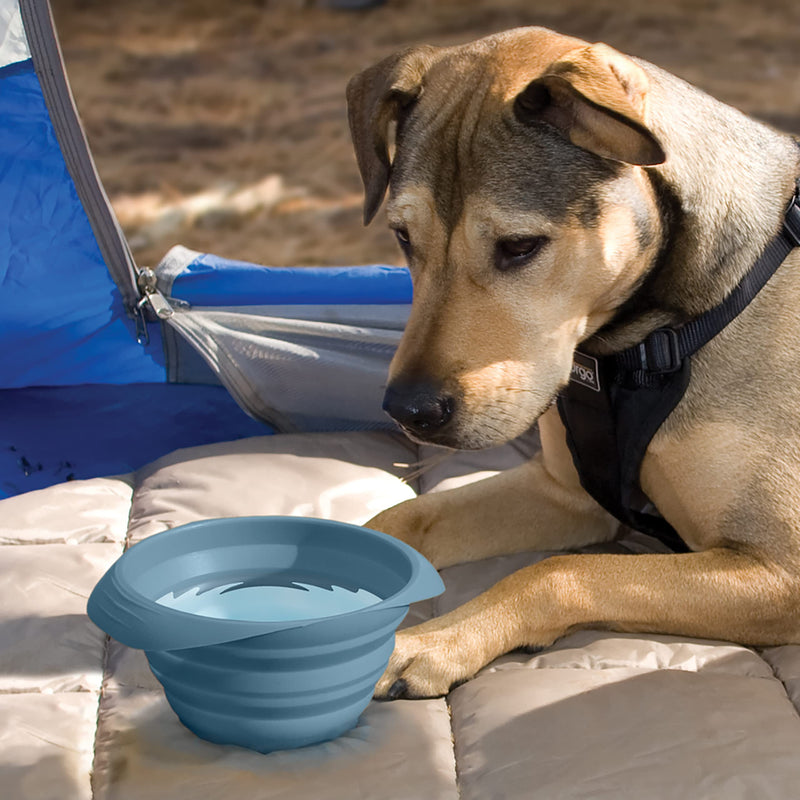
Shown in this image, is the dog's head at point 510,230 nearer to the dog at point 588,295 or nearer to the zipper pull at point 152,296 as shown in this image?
the dog at point 588,295

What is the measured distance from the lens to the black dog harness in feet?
6.75

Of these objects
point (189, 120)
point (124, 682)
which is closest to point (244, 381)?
point (124, 682)

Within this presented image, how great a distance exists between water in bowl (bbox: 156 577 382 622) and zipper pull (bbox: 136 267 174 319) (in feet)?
4.33

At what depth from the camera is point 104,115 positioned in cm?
691

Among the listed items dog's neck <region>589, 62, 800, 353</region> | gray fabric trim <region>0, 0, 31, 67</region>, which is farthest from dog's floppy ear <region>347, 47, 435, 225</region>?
gray fabric trim <region>0, 0, 31, 67</region>

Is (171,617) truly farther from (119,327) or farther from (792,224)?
(119,327)

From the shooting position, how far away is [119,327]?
3287 mm

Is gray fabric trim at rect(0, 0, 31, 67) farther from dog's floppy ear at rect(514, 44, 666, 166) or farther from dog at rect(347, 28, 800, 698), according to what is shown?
dog's floppy ear at rect(514, 44, 666, 166)

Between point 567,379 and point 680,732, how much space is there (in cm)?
61

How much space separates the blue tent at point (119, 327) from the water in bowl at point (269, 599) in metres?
1.16

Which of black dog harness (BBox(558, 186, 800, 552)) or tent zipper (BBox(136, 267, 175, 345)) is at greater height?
black dog harness (BBox(558, 186, 800, 552))

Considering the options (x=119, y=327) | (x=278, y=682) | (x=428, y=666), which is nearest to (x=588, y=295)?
(x=428, y=666)

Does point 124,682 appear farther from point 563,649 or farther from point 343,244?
point 343,244

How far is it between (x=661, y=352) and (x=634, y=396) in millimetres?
100
